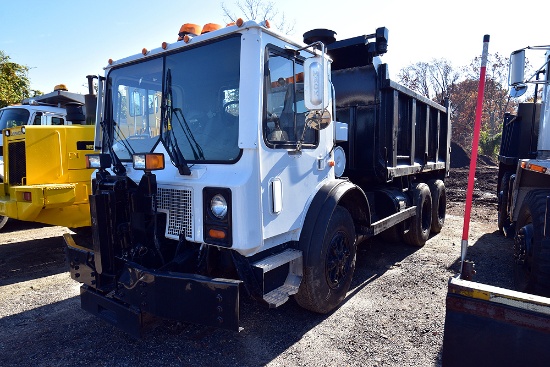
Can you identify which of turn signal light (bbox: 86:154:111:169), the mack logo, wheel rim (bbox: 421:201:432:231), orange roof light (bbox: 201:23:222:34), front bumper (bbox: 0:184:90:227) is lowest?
wheel rim (bbox: 421:201:432:231)

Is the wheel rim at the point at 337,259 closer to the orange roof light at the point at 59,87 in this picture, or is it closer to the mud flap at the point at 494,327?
the mud flap at the point at 494,327

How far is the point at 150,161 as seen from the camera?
2834 millimetres

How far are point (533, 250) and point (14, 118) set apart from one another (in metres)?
8.97

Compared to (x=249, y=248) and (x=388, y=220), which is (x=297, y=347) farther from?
(x=388, y=220)

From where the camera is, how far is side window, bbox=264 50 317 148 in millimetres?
3008

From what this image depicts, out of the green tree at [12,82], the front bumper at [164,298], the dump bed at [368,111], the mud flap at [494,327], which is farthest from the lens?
the green tree at [12,82]

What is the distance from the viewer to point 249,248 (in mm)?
2777

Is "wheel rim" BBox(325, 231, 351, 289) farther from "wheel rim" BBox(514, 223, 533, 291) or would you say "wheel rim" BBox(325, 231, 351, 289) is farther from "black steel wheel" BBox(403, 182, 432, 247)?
"black steel wheel" BBox(403, 182, 432, 247)

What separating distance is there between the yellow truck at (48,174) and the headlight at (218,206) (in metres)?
3.31

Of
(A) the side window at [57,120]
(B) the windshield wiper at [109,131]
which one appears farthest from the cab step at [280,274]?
(A) the side window at [57,120]

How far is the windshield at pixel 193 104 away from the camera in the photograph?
299 cm

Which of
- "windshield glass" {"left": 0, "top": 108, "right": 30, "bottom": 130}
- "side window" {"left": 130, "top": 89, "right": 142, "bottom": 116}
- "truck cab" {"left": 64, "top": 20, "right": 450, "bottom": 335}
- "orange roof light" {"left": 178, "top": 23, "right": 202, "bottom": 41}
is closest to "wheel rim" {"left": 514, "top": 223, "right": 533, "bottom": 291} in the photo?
"truck cab" {"left": 64, "top": 20, "right": 450, "bottom": 335}

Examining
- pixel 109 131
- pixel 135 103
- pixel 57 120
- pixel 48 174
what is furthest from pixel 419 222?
pixel 57 120

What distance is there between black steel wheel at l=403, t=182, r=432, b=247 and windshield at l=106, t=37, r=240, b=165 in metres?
4.12
